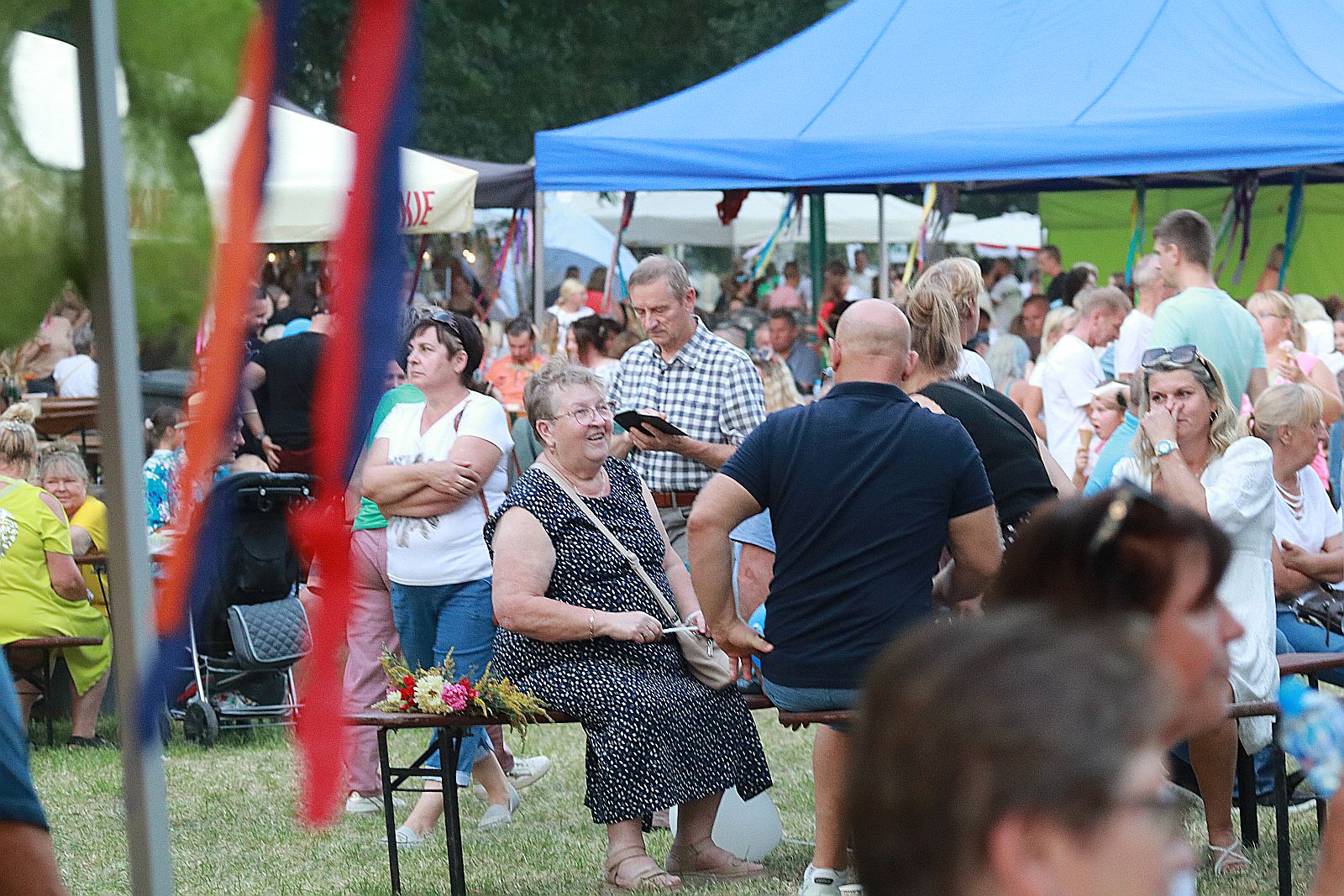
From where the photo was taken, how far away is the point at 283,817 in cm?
582

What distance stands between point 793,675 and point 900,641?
3.20 metres

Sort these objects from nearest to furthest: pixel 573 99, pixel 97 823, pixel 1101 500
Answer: pixel 1101 500 → pixel 97 823 → pixel 573 99

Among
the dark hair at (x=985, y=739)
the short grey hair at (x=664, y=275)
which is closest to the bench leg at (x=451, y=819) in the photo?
the short grey hair at (x=664, y=275)

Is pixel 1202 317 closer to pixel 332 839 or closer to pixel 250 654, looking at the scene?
pixel 332 839

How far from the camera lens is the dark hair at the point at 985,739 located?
3.11 feet

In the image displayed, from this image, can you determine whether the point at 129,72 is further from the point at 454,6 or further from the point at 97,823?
the point at 454,6

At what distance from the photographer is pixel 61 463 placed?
291 inches

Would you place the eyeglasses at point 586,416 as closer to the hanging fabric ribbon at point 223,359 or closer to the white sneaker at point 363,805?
the white sneaker at point 363,805

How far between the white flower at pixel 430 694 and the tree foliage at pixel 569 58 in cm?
1439

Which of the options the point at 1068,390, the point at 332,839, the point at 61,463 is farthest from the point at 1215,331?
the point at 61,463

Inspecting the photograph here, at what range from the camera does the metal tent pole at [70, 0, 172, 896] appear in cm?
98

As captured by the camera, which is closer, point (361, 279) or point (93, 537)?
point (361, 279)

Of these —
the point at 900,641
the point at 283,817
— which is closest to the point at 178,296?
the point at 900,641

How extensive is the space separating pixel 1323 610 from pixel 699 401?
218cm
